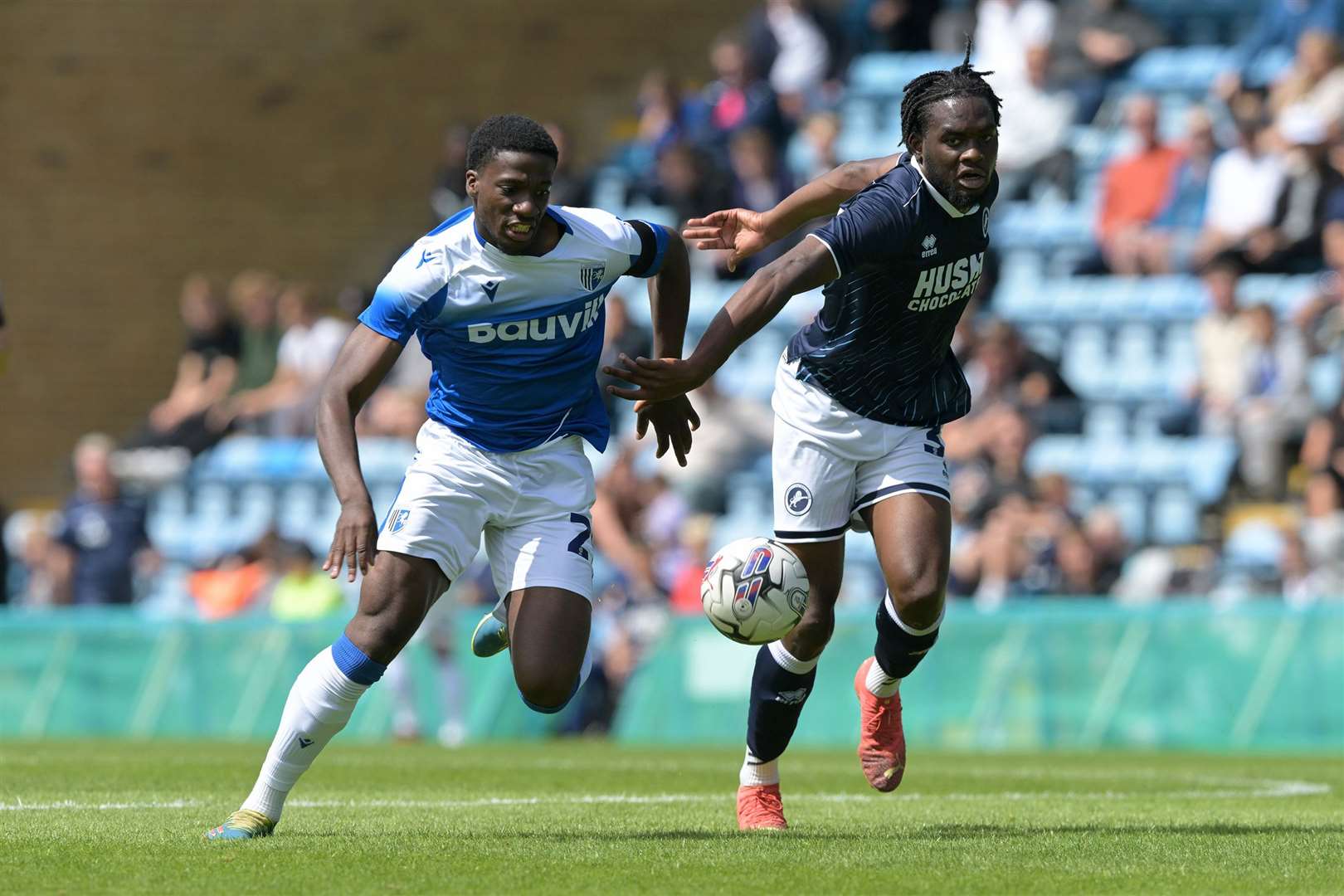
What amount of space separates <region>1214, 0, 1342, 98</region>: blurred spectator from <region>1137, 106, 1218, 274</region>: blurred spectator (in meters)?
0.90

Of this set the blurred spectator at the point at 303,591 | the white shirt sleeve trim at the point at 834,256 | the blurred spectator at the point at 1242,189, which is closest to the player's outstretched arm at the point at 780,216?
the white shirt sleeve trim at the point at 834,256

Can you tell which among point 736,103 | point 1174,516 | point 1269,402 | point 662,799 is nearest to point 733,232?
point 662,799

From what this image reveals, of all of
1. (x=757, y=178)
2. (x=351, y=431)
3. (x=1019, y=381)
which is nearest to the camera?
(x=351, y=431)

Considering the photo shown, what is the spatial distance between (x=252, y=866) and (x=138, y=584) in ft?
45.4

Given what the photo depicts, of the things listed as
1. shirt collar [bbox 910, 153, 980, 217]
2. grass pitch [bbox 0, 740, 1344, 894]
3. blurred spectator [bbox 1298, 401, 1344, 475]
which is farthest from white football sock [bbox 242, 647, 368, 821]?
blurred spectator [bbox 1298, 401, 1344, 475]

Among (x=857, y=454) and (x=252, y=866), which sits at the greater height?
(x=857, y=454)

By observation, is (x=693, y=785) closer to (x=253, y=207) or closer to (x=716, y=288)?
(x=716, y=288)

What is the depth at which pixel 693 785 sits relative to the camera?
1007 centimetres

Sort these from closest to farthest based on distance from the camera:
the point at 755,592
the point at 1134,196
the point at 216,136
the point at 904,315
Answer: the point at 755,592 < the point at 904,315 < the point at 1134,196 < the point at 216,136

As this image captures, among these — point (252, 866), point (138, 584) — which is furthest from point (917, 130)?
point (138, 584)

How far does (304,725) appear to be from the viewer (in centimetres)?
712

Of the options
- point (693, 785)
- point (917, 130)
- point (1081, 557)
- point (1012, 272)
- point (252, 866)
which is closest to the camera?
point (252, 866)

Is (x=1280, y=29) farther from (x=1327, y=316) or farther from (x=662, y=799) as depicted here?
(x=662, y=799)

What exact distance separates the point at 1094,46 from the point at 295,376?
7827mm
